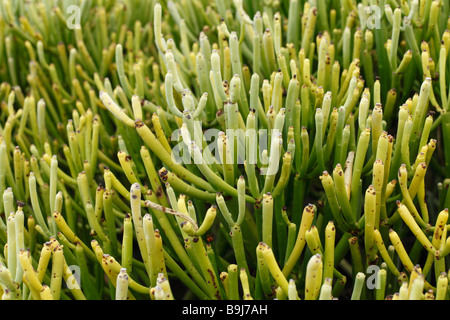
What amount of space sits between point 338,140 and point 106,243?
0.56 metres

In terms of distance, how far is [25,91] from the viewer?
73.2 inches

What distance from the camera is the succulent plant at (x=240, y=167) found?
0.96 meters

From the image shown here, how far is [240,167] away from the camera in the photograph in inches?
50.1

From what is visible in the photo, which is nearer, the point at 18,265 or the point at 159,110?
the point at 18,265

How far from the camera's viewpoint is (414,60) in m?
1.37

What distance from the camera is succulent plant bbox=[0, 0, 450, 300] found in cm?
96

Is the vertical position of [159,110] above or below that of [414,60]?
below
